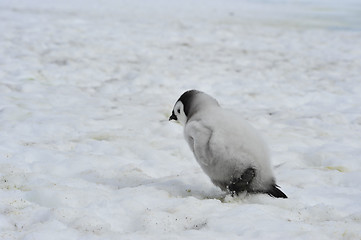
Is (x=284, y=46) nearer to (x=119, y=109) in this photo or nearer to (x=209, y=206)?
(x=119, y=109)

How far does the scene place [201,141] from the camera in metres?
3.46

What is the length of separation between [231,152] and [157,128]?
266 cm

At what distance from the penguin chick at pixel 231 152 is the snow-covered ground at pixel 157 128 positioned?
15 centimetres

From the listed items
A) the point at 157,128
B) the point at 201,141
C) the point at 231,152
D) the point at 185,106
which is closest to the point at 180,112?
the point at 185,106

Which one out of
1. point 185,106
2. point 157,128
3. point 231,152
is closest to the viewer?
point 231,152

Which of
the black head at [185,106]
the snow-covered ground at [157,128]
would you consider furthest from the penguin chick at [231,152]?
the black head at [185,106]

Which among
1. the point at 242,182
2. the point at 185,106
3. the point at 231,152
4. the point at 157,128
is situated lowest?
the point at 157,128

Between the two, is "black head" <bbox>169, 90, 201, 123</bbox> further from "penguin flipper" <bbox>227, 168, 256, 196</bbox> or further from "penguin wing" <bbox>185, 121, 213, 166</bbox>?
"penguin flipper" <bbox>227, 168, 256, 196</bbox>

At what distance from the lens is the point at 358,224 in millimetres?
3080

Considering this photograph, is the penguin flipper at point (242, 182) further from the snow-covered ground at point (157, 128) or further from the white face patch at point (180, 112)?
the white face patch at point (180, 112)

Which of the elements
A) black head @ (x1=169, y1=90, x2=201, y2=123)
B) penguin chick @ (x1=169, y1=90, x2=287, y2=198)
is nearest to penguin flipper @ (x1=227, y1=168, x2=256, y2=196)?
penguin chick @ (x1=169, y1=90, x2=287, y2=198)

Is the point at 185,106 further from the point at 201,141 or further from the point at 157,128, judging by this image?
the point at 157,128

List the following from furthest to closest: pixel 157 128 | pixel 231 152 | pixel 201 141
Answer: pixel 157 128 < pixel 201 141 < pixel 231 152

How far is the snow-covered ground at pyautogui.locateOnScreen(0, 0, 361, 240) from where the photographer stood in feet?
10.1
